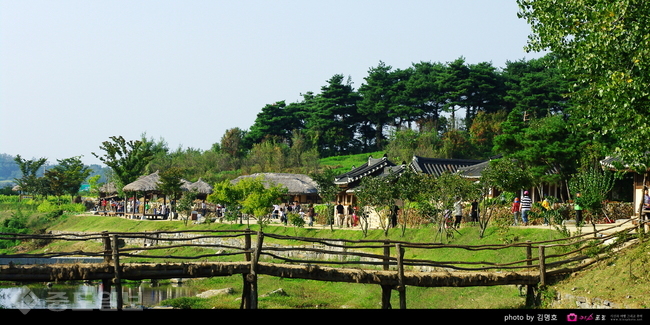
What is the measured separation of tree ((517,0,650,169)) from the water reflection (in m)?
12.3

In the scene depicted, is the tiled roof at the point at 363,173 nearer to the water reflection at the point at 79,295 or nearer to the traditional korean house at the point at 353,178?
the traditional korean house at the point at 353,178

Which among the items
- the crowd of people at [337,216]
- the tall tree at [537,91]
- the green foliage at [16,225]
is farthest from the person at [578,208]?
the green foliage at [16,225]

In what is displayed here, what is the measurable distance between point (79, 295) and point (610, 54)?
16.2 meters

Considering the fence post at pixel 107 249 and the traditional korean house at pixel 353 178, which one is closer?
the fence post at pixel 107 249

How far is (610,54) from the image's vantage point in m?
13.2

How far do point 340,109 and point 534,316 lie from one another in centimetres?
4952

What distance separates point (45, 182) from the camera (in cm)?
5331

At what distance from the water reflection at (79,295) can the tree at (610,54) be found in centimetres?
1232

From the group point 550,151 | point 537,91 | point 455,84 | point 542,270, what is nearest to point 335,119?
point 455,84

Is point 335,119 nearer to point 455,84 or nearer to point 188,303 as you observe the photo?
point 455,84

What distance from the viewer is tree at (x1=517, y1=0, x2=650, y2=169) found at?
12.7 metres

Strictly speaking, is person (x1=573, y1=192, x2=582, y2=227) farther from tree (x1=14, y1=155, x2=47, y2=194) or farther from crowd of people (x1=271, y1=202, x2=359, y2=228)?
tree (x1=14, y1=155, x2=47, y2=194)

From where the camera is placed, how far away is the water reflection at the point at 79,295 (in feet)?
63.6

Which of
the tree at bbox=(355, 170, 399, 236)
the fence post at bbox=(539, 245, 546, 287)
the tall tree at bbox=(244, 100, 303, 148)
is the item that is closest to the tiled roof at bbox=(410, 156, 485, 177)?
the tree at bbox=(355, 170, 399, 236)
